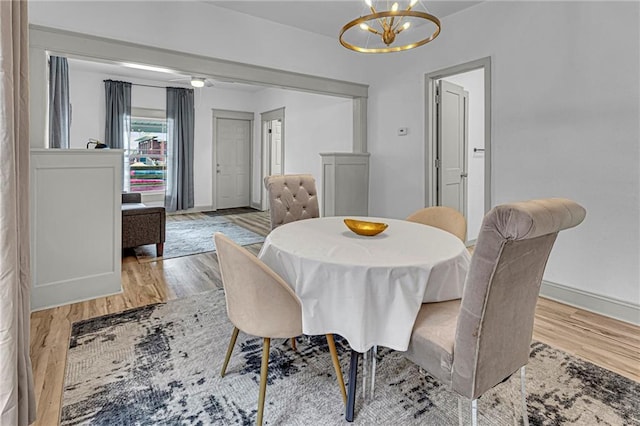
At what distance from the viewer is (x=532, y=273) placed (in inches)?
49.7

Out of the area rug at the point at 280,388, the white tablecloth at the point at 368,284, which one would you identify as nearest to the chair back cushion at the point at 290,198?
the area rug at the point at 280,388

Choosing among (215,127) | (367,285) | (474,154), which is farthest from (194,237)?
(367,285)

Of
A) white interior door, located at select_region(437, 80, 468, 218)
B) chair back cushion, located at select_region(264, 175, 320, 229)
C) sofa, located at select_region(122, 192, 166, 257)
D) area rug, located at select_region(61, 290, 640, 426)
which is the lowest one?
area rug, located at select_region(61, 290, 640, 426)

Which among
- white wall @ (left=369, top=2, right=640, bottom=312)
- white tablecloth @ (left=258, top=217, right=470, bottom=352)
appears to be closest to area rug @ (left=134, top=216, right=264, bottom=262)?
white tablecloth @ (left=258, top=217, right=470, bottom=352)

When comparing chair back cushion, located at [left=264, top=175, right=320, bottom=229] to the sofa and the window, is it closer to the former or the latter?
the sofa

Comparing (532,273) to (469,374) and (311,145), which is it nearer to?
(469,374)

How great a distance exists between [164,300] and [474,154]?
423 centimetres

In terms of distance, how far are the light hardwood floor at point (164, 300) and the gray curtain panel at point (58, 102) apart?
182 centimetres

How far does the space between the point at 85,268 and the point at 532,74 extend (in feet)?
13.4

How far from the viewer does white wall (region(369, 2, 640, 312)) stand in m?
2.56

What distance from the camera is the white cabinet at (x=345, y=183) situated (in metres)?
4.51

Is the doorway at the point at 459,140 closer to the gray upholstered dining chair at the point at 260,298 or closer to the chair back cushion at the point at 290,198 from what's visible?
the chair back cushion at the point at 290,198

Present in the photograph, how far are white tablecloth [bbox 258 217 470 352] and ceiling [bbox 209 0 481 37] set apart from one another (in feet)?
9.47

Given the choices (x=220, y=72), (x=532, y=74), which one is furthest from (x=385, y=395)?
(x=220, y=72)
